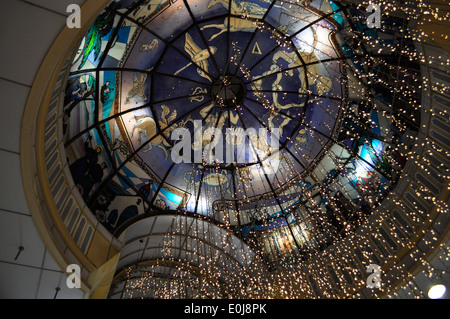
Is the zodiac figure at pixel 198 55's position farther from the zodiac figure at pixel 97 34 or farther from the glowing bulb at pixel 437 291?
the glowing bulb at pixel 437 291

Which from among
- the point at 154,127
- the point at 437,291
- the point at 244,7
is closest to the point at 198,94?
the point at 154,127

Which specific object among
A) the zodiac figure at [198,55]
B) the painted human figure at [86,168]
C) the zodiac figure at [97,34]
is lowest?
the painted human figure at [86,168]

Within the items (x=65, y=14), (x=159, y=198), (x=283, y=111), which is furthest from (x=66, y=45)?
(x=283, y=111)

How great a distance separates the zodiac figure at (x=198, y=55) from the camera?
9.59 metres

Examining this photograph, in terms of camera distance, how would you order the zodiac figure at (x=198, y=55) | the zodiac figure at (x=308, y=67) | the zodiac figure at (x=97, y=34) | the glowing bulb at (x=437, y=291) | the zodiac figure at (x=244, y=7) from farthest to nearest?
the zodiac figure at (x=308, y=67)
the zodiac figure at (x=198, y=55)
the zodiac figure at (x=244, y=7)
the glowing bulb at (x=437, y=291)
the zodiac figure at (x=97, y=34)

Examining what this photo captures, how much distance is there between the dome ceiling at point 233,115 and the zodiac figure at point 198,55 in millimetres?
35

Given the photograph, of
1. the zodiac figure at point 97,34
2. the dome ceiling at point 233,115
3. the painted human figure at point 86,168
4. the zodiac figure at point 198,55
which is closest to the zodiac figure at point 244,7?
the dome ceiling at point 233,115

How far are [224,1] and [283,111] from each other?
14.4 feet

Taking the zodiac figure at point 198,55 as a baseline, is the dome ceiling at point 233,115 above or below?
below

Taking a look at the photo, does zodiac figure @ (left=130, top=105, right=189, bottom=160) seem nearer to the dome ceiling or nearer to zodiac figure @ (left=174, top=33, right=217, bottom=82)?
the dome ceiling

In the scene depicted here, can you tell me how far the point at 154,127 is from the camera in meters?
10.6

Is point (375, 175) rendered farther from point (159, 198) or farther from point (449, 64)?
point (159, 198)

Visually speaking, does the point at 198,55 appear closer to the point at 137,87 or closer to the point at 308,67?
the point at 137,87

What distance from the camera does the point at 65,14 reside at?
4461 mm
